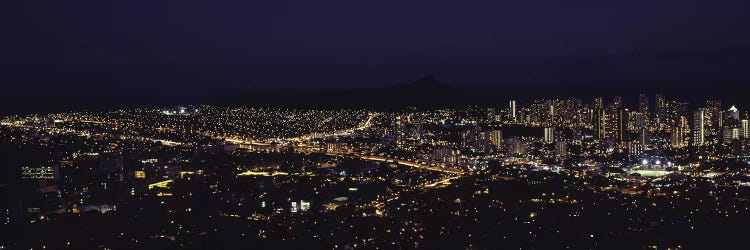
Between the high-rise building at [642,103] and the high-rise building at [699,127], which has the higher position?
the high-rise building at [642,103]

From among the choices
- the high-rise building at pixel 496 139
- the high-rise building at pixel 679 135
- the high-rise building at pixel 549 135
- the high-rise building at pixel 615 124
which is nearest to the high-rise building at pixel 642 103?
the high-rise building at pixel 615 124

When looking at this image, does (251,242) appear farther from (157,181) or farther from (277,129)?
(277,129)

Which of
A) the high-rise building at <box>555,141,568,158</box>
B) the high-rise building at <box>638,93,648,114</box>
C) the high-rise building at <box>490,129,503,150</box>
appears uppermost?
the high-rise building at <box>638,93,648,114</box>

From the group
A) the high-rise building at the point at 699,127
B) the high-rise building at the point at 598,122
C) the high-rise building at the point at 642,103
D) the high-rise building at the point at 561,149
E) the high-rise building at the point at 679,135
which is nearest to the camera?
the high-rise building at the point at 561,149

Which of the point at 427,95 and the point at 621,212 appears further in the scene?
the point at 427,95

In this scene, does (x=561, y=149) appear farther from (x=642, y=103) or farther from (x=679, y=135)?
(x=642, y=103)

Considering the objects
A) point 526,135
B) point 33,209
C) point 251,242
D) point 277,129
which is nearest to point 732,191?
point 251,242

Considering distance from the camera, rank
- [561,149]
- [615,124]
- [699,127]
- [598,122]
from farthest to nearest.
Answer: [598,122] < [615,124] < [699,127] < [561,149]

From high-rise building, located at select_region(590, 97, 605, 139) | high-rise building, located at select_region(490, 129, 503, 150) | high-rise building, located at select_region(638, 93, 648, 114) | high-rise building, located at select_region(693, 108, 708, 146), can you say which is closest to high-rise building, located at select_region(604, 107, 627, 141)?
high-rise building, located at select_region(590, 97, 605, 139)

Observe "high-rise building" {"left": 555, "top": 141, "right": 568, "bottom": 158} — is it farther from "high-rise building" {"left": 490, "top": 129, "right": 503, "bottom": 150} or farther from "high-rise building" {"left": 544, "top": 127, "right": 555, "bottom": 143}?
"high-rise building" {"left": 544, "top": 127, "right": 555, "bottom": 143}

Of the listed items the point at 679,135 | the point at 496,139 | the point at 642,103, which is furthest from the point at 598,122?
the point at 642,103

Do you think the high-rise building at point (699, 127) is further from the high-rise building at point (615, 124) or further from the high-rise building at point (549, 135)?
the high-rise building at point (549, 135)
